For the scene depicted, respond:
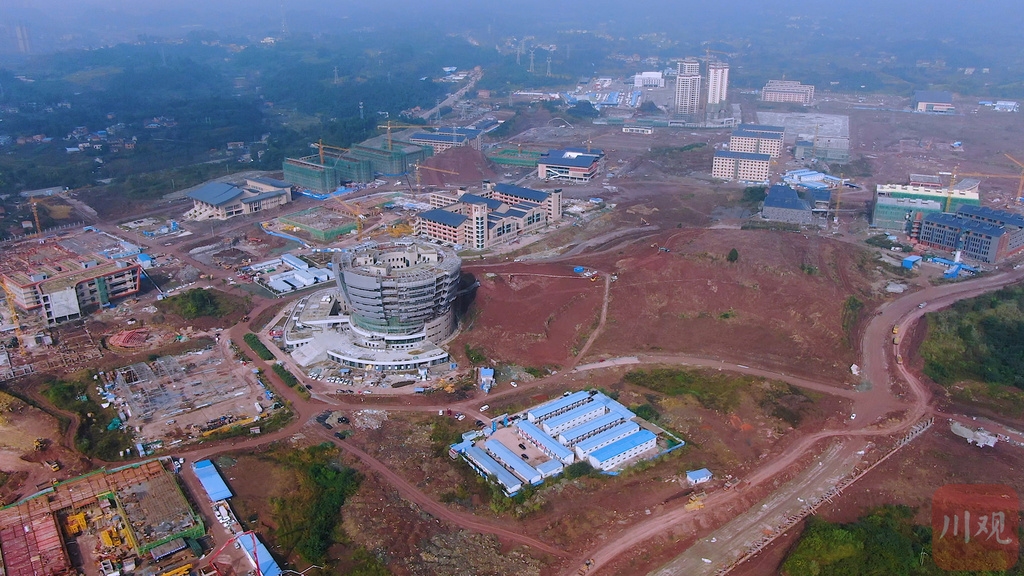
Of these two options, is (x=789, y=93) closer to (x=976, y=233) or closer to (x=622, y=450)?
(x=976, y=233)

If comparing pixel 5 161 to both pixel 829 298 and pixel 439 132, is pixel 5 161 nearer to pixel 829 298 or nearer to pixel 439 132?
pixel 439 132

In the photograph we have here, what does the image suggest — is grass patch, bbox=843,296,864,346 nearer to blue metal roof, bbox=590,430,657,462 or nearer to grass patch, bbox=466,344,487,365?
blue metal roof, bbox=590,430,657,462

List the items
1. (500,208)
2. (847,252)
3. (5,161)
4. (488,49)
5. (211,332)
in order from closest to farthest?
1. (211,332)
2. (847,252)
3. (500,208)
4. (5,161)
5. (488,49)

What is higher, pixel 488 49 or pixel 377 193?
pixel 488 49

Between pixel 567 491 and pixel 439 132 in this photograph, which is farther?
pixel 439 132

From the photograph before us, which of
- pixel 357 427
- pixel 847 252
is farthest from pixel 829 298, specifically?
pixel 357 427

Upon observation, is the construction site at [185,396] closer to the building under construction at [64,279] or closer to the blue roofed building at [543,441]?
the building under construction at [64,279]

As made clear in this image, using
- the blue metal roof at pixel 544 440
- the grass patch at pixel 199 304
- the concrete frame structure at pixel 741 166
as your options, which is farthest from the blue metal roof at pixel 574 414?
the concrete frame structure at pixel 741 166
